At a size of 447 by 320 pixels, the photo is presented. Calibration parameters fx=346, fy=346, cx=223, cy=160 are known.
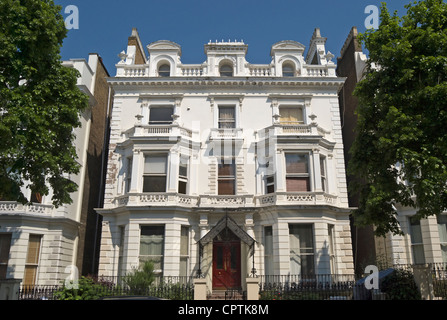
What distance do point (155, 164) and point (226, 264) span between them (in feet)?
22.6

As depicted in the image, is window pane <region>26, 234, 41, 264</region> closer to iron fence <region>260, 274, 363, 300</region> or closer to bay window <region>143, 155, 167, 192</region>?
bay window <region>143, 155, 167, 192</region>

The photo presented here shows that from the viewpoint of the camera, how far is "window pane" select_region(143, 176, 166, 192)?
19.6 metres

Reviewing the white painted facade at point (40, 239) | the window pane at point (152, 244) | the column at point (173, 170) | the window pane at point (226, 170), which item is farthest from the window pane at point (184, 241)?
the white painted facade at point (40, 239)

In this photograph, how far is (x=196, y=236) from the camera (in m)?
19.0

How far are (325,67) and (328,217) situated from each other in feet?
32.1

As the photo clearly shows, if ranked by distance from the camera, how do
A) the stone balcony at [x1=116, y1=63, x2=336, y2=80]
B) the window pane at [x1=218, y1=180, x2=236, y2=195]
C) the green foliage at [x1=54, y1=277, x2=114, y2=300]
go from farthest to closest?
the stone balcony at [x1=116, y1=63, x2=336, y2=80] → the window pane at [x1=218, y1=180, x2=236, y2=195] → the green foliage at [x1=54, y1=277, x2=114, y2=300]

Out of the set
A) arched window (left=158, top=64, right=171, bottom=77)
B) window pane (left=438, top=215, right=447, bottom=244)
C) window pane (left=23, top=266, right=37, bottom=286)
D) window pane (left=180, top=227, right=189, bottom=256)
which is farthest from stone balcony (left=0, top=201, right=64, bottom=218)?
window pane (left=438, top=215, right=447, bottom=244)

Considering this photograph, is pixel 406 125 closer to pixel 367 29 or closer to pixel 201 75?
pixel 367 29

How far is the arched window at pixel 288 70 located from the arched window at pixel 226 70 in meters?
3.53

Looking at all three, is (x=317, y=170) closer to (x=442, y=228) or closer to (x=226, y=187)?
(x=226, y=187)

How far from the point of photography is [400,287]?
43.7ft

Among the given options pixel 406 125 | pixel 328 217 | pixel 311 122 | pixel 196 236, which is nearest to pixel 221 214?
pixel 196 236

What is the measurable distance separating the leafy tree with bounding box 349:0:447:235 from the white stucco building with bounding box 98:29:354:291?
520 cm

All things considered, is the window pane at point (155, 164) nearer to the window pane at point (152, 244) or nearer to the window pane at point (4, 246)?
the window pane at point (152, 244)
